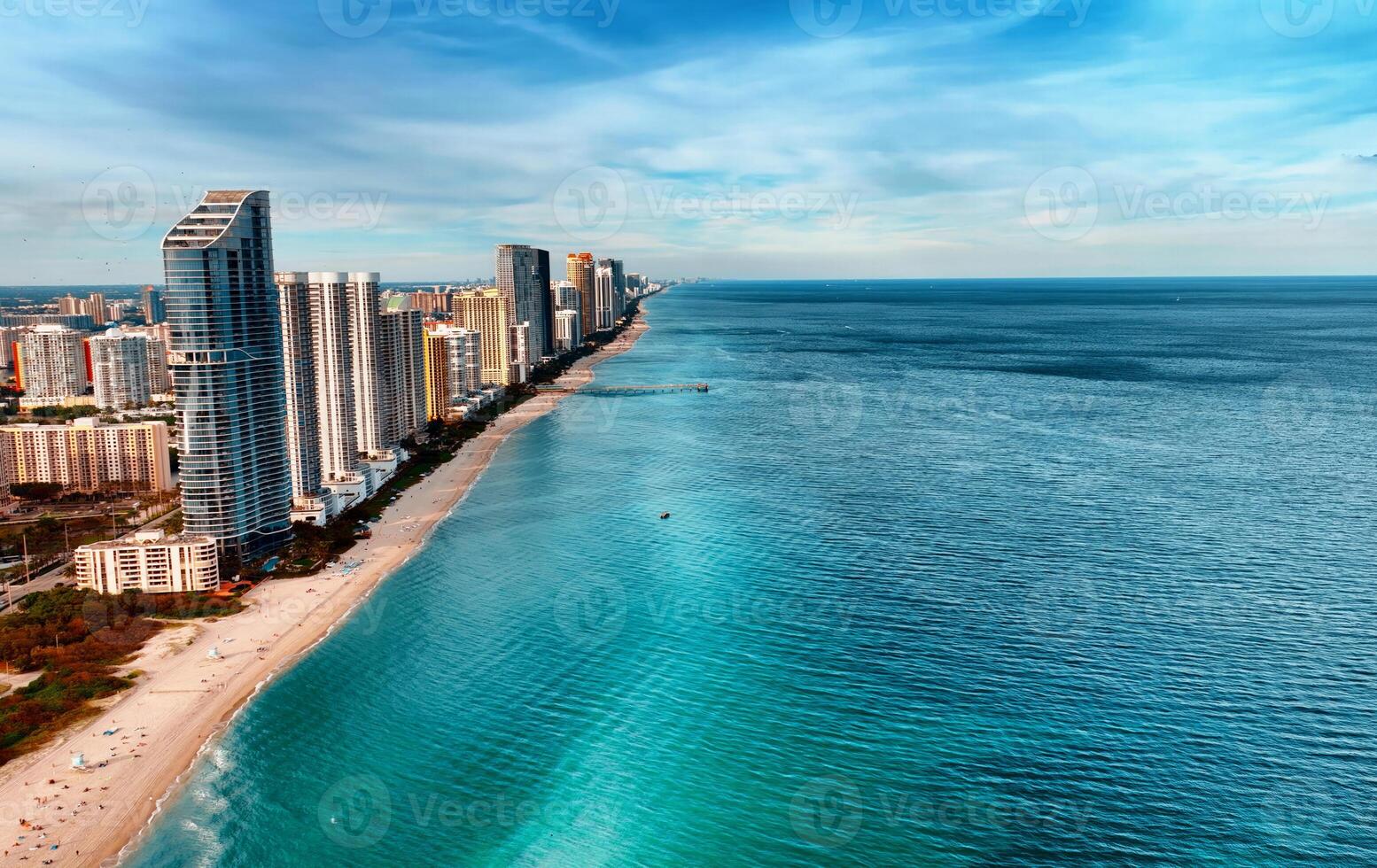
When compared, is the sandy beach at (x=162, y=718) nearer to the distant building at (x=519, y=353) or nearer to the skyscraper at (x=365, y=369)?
the skyscraper at (x=365, y=369)

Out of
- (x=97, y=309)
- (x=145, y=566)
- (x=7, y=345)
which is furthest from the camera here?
(x=97, y=309)

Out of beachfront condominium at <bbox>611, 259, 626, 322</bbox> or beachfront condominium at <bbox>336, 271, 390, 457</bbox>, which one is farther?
beachfront condominium at <bbox>611, 259, 626, 322</bbox>

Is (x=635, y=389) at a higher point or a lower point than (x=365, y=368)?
lower

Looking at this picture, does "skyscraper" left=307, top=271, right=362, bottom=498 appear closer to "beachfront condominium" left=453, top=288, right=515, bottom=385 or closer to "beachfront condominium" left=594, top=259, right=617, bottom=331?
"beachfront condominium" left=453, top=288, right=515, bottom=385

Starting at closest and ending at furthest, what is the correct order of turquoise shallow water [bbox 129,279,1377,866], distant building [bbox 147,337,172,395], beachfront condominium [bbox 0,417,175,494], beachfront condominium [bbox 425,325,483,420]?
turquoise shallow water [bbox 129,279,1377,866]
beachfront condominium [bbox 0,417,175,494]
beachfront condominium [bbox 425,325,483,420]
distant building [bbox 147,337,172,395]

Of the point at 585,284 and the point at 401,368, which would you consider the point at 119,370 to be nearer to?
the point at 401,368

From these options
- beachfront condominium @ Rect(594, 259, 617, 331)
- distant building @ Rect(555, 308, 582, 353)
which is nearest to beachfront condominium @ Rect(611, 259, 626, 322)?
beachfront condominium @ Rect(594, 259, 617, 331)

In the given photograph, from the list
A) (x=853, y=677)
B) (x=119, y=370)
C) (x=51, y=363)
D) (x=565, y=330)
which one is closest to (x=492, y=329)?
(x=565, y=330)
